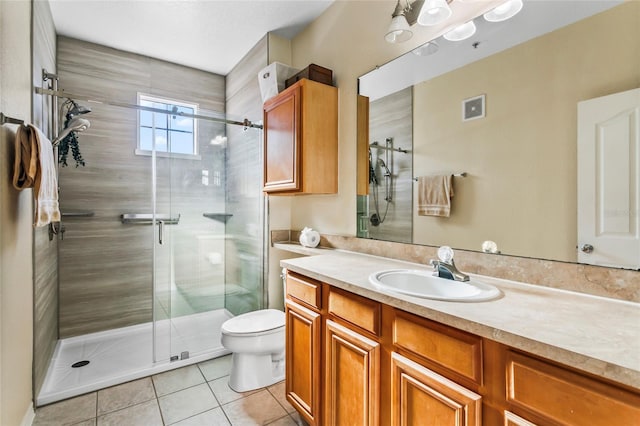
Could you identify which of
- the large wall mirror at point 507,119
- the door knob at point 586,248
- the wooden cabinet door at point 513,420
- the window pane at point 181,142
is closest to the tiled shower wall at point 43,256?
the window pane at point 181,142

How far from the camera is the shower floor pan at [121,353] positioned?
81.2 inches

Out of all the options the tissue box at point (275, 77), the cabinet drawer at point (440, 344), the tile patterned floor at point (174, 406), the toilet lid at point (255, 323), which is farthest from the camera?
the tissue box at point (275, 77)

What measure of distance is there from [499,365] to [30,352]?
2383mm

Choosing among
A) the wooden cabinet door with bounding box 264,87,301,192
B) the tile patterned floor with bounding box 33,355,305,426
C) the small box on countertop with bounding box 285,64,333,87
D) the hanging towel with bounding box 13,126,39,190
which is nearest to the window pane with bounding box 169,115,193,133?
the wooden cabinet door with bounding box 264,87,301,192

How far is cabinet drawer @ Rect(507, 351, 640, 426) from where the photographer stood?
63cm

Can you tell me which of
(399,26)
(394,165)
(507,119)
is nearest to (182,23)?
(399,26)

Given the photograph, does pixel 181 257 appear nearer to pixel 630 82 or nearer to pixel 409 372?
pixel 409 372

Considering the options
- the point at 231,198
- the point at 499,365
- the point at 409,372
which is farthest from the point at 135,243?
the point at 499,365

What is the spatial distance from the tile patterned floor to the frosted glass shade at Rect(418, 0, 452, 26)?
222cm

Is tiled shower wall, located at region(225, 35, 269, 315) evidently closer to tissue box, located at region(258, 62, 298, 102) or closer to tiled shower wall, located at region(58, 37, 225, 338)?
tiled shower wall, located at region(58, 37, 225, 338)

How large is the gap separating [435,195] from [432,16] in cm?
88

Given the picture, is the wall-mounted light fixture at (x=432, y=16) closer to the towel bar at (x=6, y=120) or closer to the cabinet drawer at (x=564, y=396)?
the cabinet drawer at (x=564, y=396)

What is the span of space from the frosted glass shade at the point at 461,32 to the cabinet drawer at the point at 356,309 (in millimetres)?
1332

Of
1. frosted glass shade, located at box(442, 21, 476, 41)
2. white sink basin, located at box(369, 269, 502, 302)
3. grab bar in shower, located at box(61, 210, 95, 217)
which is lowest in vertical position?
white sink basin, located at box(369, 269, 502, 302)
